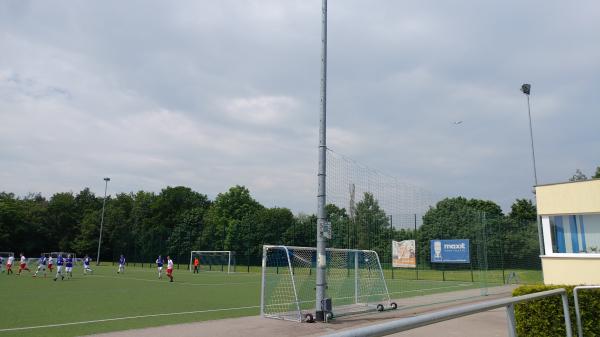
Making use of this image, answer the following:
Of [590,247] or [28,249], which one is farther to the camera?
[28,249]

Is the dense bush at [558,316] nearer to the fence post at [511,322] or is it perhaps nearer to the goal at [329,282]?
the fence post at [511,322]

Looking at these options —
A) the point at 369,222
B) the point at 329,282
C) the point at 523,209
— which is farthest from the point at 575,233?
the point at 523,209

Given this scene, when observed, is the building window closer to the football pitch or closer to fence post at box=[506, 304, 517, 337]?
the football pitch

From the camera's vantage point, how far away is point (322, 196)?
13219 mm

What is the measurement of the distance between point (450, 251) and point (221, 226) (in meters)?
60.2

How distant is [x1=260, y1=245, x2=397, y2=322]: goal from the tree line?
907 millimetres

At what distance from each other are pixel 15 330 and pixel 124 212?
91.3 metres

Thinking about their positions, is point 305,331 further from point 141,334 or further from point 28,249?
point 28,249

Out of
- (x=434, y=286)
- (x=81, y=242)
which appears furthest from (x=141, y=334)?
(x=81, y=242)

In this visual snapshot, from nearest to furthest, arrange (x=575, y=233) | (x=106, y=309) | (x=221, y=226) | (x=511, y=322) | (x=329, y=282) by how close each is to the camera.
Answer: (x=511, y=322)
(x=575, y=233)
(x=106, y=309)
(x=329, y=282)
(x=221, y=226)

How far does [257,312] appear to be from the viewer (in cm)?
1486

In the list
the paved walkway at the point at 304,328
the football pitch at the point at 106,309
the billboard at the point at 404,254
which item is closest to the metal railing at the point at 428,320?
the paved walkway at the point at 304,328

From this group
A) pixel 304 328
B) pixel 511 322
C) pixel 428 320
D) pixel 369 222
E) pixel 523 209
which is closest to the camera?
pixel 428 320

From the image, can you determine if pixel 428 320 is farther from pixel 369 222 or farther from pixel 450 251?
pixel 450 251
